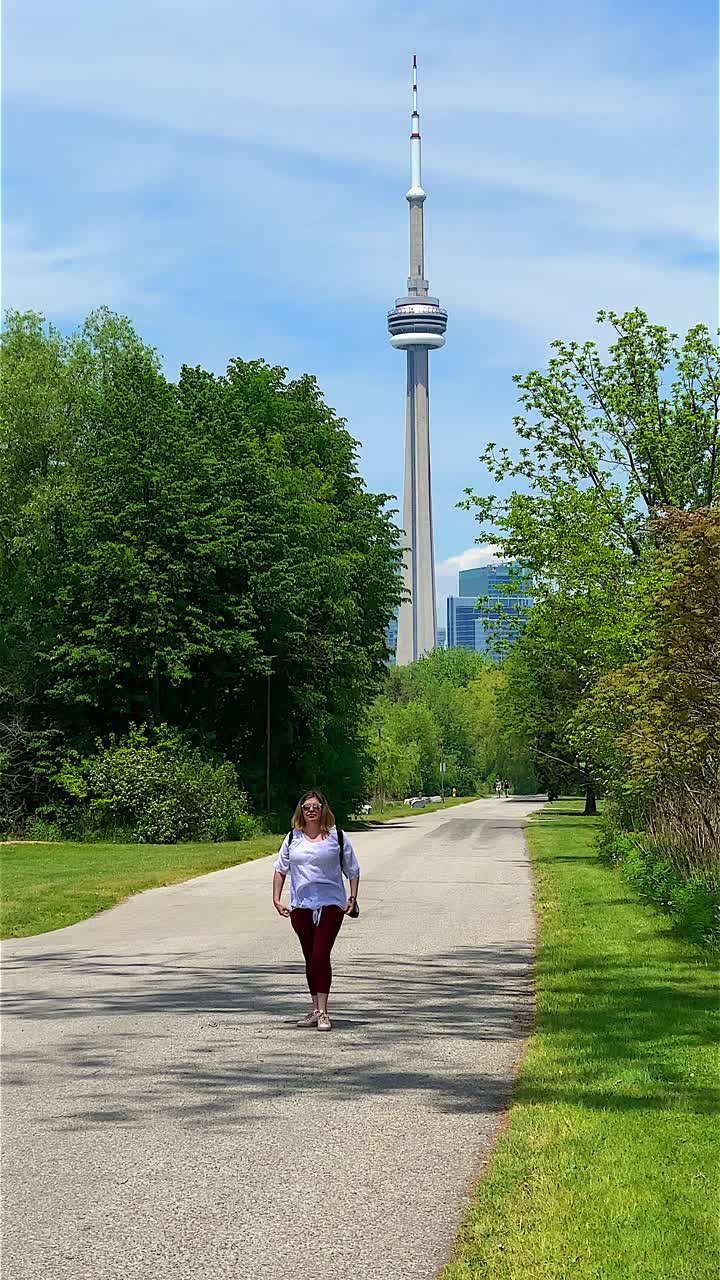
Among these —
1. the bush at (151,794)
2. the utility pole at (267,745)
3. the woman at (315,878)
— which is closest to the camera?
the woman at (315,878)

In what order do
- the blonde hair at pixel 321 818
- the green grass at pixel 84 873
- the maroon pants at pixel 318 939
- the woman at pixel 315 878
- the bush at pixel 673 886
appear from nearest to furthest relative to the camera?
the maroon pants at pixel 318 939
the woman at pixel 315 878
the blonde hair at pixel 321 818
the bush at pixel 673 886
the green grass at pixel 84 873

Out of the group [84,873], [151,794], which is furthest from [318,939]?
[151,794]

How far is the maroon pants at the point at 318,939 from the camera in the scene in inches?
402

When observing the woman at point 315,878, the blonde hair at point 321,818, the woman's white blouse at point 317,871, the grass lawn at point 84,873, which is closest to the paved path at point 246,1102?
the woman at point 315,878

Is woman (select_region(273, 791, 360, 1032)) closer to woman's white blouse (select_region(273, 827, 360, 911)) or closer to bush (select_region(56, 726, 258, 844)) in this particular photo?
woman's white blouse (select_region(273, 827, 360, 911))

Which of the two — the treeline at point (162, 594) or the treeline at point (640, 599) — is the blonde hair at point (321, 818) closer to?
the treeline at point (640, 599)

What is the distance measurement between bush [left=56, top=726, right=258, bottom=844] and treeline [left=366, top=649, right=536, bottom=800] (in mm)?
52443

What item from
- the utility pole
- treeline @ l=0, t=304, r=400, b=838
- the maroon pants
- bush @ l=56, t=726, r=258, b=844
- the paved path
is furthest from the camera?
the utility pole

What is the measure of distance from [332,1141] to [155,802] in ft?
98.0

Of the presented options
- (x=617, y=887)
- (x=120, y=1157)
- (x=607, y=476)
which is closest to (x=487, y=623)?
(x=607, y=476)

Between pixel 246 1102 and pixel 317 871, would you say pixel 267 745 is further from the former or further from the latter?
pixel 246 1102

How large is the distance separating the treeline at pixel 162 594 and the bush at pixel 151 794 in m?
0.06

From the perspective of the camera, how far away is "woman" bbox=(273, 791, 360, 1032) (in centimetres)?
1055

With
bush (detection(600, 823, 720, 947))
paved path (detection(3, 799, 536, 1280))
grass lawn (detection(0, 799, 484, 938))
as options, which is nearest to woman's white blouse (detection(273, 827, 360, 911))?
paved path (detection(3, 799, 536, 1280))
